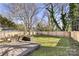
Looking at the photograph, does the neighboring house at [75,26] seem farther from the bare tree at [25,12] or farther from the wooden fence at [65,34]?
the bare tree at [25,12]

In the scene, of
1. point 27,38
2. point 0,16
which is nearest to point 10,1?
point 0,16

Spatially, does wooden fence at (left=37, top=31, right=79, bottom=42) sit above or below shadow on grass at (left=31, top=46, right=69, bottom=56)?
above

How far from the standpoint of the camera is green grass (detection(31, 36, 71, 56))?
2.68 meters

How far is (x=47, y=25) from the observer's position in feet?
8.91

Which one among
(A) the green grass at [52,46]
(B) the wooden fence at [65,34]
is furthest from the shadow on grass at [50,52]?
(B) the wooden fence at [65,34]

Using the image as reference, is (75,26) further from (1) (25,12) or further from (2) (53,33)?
(1) (25,12)

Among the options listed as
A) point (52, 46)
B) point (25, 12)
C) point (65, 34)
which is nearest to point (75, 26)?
point (65, 34)

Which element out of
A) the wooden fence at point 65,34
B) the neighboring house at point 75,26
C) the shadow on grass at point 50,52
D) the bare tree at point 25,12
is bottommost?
the shadow on grass at point 50,52

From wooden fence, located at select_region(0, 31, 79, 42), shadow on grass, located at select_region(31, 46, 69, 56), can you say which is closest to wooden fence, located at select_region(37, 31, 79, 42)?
wooden fence, located at select_region(0, 31, 79, 42)

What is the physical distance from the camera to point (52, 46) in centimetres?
270

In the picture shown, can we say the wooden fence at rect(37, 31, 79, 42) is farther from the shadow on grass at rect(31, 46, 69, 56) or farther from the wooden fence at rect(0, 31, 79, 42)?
the shadow on grass at rect(31, 46, 69, 56)

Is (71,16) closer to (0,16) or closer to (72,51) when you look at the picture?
(72,51)

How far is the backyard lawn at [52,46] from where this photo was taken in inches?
105

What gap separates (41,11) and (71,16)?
294 mm
